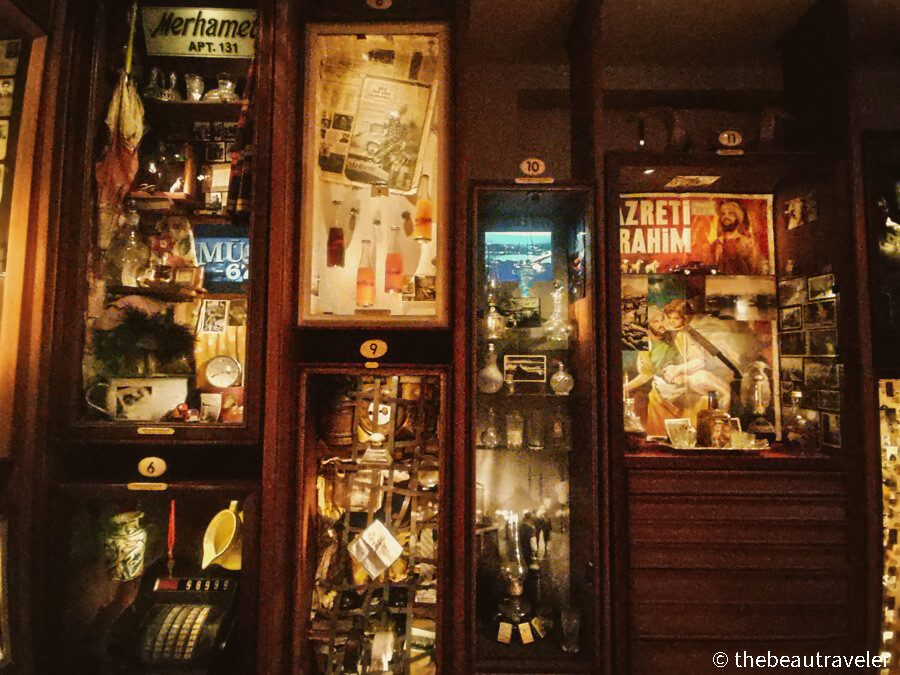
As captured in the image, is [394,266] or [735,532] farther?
[394,266]

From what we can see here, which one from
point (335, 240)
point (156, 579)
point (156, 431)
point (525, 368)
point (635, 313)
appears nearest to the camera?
point (156, 431)

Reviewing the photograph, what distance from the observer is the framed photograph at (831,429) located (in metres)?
1.99

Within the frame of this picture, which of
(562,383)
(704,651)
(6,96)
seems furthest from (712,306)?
(6,96)

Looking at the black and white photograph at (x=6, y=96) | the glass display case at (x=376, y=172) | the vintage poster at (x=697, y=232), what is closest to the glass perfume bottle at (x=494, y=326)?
the glass display case at (x=376, y=172)

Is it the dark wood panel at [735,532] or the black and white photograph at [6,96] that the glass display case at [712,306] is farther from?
the black and white photograph at [6,96]

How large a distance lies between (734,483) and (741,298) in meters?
1.06

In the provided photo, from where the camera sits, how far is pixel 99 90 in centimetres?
184

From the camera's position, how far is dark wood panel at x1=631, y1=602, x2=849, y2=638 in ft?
6.21

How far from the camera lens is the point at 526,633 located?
1991 mm

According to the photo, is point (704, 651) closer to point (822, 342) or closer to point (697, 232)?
point (822, 342)

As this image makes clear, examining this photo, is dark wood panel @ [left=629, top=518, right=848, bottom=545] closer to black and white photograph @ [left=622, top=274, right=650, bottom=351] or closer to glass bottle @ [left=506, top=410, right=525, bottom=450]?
glass bottle @ [left=506, top=410, right=525, bottom=450]

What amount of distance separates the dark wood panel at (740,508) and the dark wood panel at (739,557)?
13 centimetres

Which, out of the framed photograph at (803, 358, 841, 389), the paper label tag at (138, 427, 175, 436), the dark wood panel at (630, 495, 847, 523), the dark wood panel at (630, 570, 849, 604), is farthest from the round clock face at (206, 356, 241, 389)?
the framed photograph at (803, 358, 841, 389)

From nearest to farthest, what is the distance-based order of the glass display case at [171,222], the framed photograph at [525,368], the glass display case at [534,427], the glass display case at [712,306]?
the glass display case at [171,222] → the glass display case at [534,427] → the framed photograph at [525,368] → the glass display case at [712,306]
